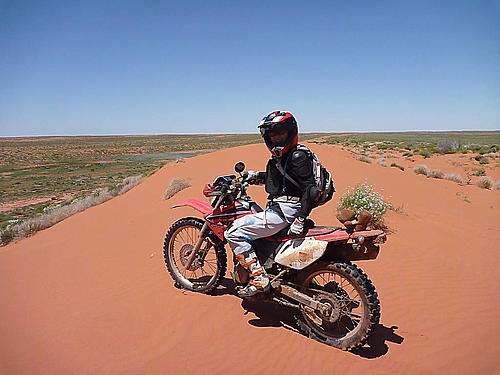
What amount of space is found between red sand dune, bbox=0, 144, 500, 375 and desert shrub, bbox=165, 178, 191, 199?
3160 mm

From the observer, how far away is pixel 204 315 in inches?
180

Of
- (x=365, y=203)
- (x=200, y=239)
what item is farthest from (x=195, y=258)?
(x=365, y=203)

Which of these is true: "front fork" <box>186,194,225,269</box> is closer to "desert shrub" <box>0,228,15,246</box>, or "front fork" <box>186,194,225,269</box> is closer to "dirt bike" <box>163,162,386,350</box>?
"dirt bike" <box>163,162,386,350</box>

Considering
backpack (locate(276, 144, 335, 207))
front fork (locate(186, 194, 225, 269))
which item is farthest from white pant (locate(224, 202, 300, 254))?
front fork (locate(186, 194, 225, 269))

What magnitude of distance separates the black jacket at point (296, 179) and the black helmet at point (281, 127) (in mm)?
96

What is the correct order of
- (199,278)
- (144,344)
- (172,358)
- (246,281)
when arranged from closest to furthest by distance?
1. (172,358)
2. (144,344)
3. (246,281)
4. (199,278)

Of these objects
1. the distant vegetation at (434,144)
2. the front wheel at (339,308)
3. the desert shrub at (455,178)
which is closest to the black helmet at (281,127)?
the front wheel at (339,308)

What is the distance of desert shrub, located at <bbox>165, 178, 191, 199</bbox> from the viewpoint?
11799 mm

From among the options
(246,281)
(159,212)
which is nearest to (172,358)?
(246,281)

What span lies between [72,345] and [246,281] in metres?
2.19

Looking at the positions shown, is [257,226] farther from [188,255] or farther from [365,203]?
[365,203]

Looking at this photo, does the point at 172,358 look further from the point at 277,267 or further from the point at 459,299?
the point at 459,299

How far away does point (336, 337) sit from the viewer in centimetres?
389

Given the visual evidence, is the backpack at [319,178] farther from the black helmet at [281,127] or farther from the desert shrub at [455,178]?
the desert shrub at [455,178]
